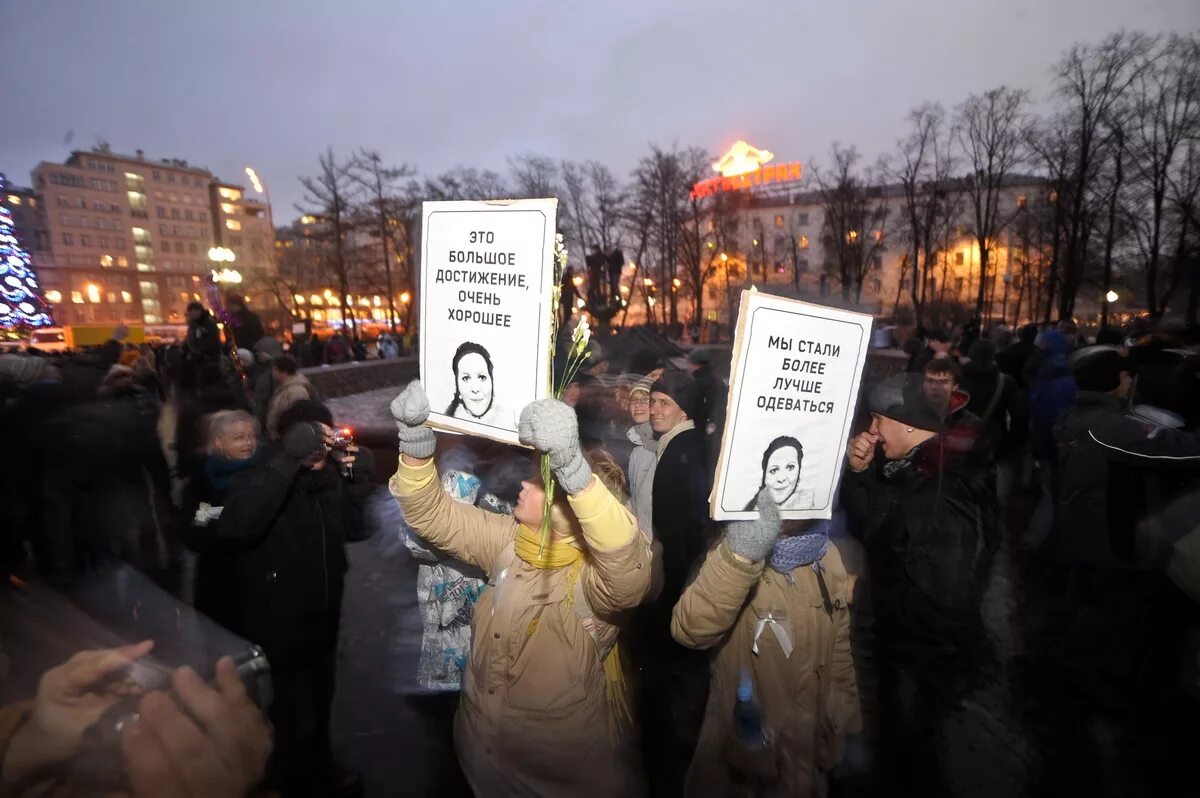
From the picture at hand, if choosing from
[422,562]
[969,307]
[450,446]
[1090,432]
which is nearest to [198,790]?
[422,562]

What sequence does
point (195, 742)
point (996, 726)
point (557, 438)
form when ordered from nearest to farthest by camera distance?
1. point (195, 742)
2. point (557, 438)
3. point (996, 726)

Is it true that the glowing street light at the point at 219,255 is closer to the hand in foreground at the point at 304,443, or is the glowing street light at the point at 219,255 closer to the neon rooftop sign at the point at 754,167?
the hand in foreground at the point at 304,443

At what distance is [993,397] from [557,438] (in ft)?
19.7

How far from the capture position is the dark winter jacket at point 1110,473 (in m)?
3.30

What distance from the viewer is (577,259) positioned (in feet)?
131

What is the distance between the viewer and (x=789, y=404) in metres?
2.14

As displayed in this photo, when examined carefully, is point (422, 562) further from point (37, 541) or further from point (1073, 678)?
point (1073, 678)

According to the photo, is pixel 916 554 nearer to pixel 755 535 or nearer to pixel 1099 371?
pixel 755 535

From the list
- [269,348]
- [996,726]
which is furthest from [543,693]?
[269,348]

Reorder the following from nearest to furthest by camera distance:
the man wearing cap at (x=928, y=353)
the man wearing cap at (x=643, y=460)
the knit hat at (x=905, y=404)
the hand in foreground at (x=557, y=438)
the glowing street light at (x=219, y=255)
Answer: the hand in foreground at (x=557, y=438) → the knit hat at (x=905, y=404) → the man wearing cap at (x=643, y=460) → the man wearing cap at (x=928, y=353) → the glowing street light at (x=219, y=255)

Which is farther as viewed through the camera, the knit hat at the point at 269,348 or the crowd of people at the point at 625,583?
the knit hat at the point at 269,348

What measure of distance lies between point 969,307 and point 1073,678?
56.3 metres

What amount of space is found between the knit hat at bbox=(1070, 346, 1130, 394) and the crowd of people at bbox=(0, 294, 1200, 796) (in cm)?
2

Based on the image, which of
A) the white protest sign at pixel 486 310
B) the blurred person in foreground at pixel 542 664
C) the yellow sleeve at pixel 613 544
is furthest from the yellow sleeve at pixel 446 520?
the yellow sleeve at pixel 613 544
